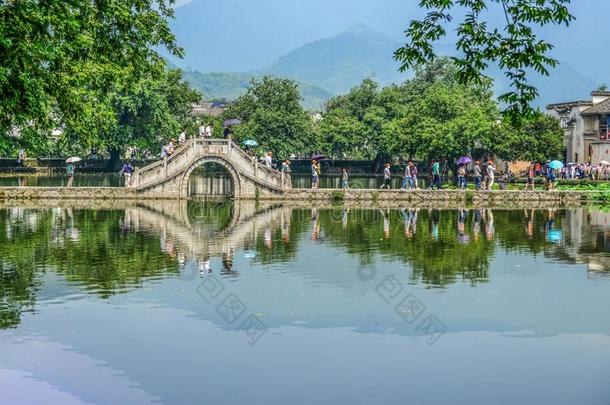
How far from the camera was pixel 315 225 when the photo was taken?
3844cm

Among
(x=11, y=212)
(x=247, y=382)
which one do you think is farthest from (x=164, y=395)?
(x=11, y=212)

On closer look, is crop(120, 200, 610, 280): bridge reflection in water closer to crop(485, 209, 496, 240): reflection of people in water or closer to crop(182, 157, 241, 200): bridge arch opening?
crop(485, 209, 496, 240): reflection of people in water

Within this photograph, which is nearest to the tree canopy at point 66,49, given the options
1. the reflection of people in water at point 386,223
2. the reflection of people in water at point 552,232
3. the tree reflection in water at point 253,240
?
the tree reflection in water at point 253,240

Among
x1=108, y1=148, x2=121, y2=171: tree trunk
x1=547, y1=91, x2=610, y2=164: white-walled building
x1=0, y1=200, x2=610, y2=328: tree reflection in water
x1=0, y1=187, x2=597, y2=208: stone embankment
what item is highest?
x1=547, y1=91, x2=610, y2=164: white-walled building

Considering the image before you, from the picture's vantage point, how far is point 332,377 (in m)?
15.2

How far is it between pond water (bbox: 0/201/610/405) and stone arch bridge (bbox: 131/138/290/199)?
1673cm

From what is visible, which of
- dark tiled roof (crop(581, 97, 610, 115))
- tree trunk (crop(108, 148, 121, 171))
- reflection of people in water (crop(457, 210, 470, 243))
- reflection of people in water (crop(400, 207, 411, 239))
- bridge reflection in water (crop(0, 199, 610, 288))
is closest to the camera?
bridge reflection in water (crop(0, 199, 610, 288))

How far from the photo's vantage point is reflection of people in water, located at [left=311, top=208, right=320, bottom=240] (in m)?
34.4

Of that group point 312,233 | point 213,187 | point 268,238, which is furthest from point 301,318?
point 213,187

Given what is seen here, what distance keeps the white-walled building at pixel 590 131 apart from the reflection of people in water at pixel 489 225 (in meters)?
29.4

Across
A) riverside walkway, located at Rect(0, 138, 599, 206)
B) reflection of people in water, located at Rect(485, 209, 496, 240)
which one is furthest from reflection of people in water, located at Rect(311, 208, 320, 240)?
reflection of people in water, located at Rect(485, 209, 496, 240)

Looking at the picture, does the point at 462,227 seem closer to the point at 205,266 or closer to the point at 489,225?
the point at 489,225

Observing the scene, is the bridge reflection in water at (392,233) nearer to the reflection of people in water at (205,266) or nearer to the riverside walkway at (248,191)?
the reflection of people in water at (205,266)

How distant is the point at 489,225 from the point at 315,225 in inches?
275
